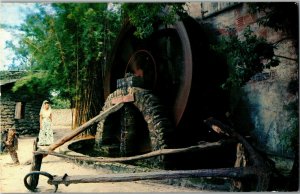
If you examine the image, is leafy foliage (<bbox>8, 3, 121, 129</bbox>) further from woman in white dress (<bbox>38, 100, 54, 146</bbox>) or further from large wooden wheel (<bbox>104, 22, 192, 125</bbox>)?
woman in white dress (<bbox>38, 100, 54, 146</bbox>)

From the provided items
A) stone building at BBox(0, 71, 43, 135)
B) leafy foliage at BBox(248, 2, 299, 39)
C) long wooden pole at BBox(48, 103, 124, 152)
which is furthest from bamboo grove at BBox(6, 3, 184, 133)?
leafy foliage at BBox(248, 2, 299, 39)

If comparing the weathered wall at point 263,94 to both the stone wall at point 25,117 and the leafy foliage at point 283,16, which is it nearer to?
the leafy foliage at point 283,16

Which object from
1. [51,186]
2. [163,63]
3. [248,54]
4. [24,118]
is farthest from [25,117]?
[248,54]

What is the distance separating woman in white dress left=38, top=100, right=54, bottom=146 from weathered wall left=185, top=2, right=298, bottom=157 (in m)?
2.86

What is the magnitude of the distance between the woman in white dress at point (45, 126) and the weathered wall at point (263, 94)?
2863 mm

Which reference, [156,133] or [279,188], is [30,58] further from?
[279,188]

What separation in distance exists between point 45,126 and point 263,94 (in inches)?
126

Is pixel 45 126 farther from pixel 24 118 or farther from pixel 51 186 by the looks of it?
pixel 51 186

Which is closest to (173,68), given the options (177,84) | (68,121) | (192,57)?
(177,84)

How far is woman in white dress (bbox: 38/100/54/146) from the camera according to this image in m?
4.16

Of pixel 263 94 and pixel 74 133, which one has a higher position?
pixel 263 94

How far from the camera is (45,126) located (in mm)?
4270

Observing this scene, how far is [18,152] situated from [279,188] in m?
3.42

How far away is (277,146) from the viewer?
427 cm
